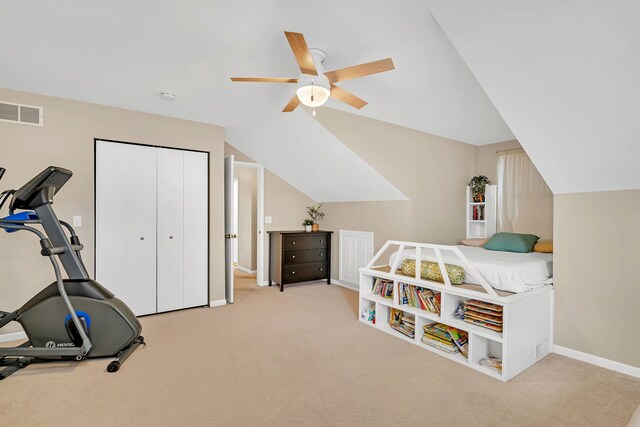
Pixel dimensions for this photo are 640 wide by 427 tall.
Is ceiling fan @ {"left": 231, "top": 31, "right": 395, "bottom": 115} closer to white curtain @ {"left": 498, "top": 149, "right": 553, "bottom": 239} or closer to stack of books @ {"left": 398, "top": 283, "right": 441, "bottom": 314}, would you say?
stack of books @ {"left": 398, "top": 283, "right": 441, "bottom": 314}

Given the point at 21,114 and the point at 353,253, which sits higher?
the point at 21,114

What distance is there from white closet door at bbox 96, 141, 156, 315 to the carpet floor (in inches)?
30.6

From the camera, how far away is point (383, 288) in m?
3.53

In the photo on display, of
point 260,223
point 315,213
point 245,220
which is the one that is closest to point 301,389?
point 260,223

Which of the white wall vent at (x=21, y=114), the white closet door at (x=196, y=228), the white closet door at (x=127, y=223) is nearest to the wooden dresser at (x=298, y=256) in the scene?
the white closet door at (x=196, y=228)

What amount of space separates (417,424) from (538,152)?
2.30 m

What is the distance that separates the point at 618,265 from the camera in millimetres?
2551

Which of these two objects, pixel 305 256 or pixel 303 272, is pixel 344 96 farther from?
pixel 303 272

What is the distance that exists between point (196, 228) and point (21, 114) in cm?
206

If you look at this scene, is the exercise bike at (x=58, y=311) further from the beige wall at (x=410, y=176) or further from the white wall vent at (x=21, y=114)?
the beige wall at (x=410, y=176)

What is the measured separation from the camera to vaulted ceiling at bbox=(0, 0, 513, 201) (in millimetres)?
2037

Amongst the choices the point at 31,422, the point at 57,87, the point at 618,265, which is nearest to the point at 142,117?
the point at 57,87

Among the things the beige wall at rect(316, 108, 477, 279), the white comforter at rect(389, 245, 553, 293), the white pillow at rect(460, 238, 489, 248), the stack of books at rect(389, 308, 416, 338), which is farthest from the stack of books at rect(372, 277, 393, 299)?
the white pillow at rect(460, 238, 489, 248)

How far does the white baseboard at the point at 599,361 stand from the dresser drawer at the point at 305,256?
3446 mm
